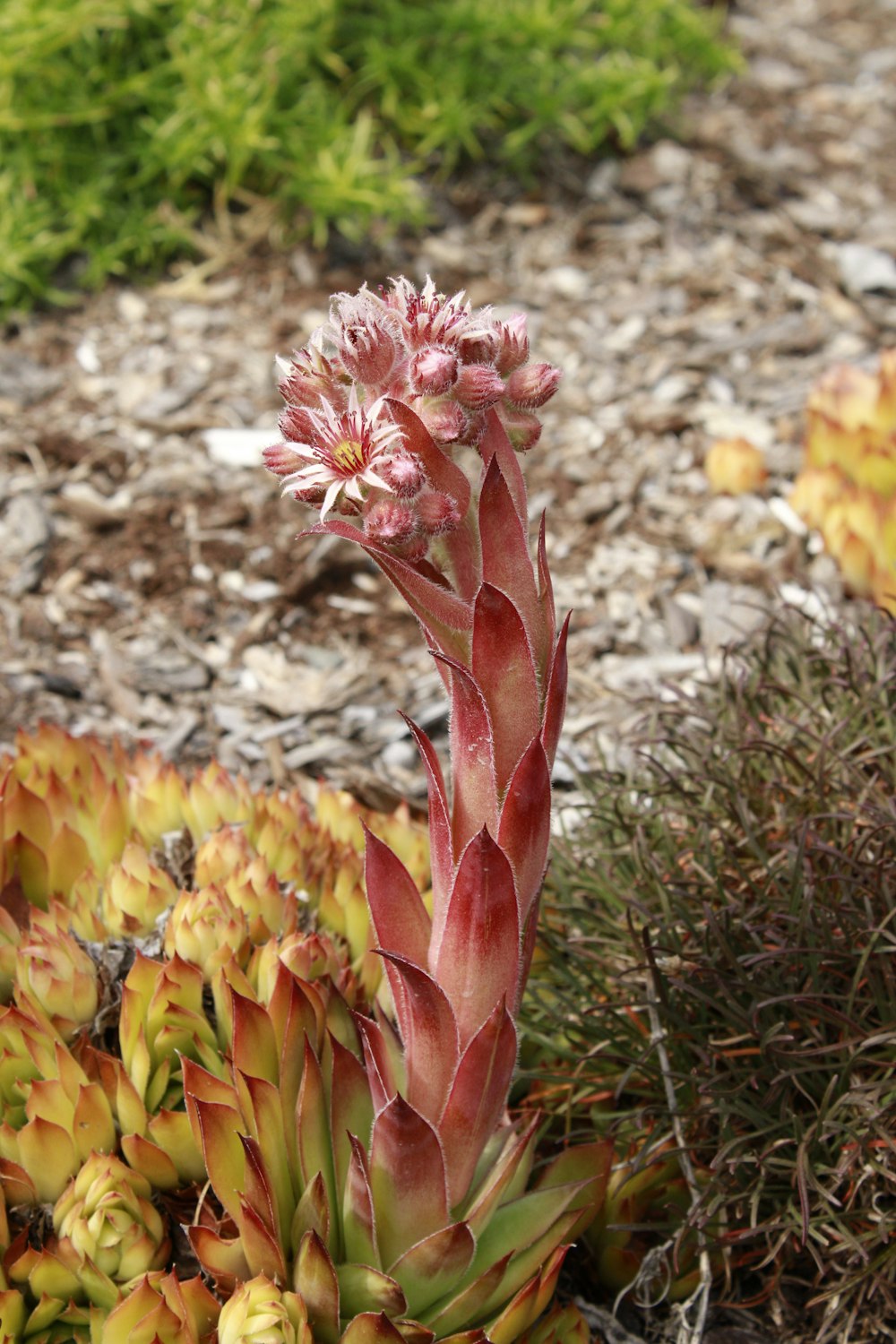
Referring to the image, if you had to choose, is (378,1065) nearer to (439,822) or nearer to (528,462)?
(439,822)

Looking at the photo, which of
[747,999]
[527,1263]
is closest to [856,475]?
[747,999]

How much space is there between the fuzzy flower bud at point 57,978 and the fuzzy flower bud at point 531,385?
1127 mm

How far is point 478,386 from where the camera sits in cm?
145

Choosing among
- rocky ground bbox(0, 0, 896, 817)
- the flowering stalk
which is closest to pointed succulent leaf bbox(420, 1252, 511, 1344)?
the flowering stalk

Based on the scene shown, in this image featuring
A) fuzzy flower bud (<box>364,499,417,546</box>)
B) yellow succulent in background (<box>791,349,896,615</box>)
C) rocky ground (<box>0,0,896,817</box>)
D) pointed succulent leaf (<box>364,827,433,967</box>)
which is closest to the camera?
fuzzy flower bud (<box>364,499,417,546</box>)

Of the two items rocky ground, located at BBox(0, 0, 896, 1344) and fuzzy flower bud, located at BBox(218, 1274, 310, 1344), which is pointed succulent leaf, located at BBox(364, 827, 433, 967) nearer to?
fuzzy flower bud, located at BBox(218, 1274, 310, 1344)

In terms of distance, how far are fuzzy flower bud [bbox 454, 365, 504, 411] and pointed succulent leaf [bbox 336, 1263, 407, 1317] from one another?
1166mm

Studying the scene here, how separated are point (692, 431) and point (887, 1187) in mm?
2677

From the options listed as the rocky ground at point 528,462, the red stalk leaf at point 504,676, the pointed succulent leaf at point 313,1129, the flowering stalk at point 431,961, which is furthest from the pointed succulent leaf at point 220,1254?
the rocky ground at point 528,462

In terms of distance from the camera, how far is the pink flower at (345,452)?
1415 mm

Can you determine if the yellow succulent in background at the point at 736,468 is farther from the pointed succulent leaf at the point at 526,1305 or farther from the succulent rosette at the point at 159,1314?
the succulent rosette at the point at 159,1314

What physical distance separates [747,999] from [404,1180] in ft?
2.52

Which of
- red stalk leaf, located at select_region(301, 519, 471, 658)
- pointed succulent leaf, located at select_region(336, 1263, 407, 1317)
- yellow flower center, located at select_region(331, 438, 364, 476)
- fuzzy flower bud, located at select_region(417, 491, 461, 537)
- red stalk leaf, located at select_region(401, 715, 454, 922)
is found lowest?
pointed succulent leaf, located at select_region(336, 1263, 407, 1317)

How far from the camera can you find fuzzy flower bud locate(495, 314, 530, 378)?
4.96 ft
